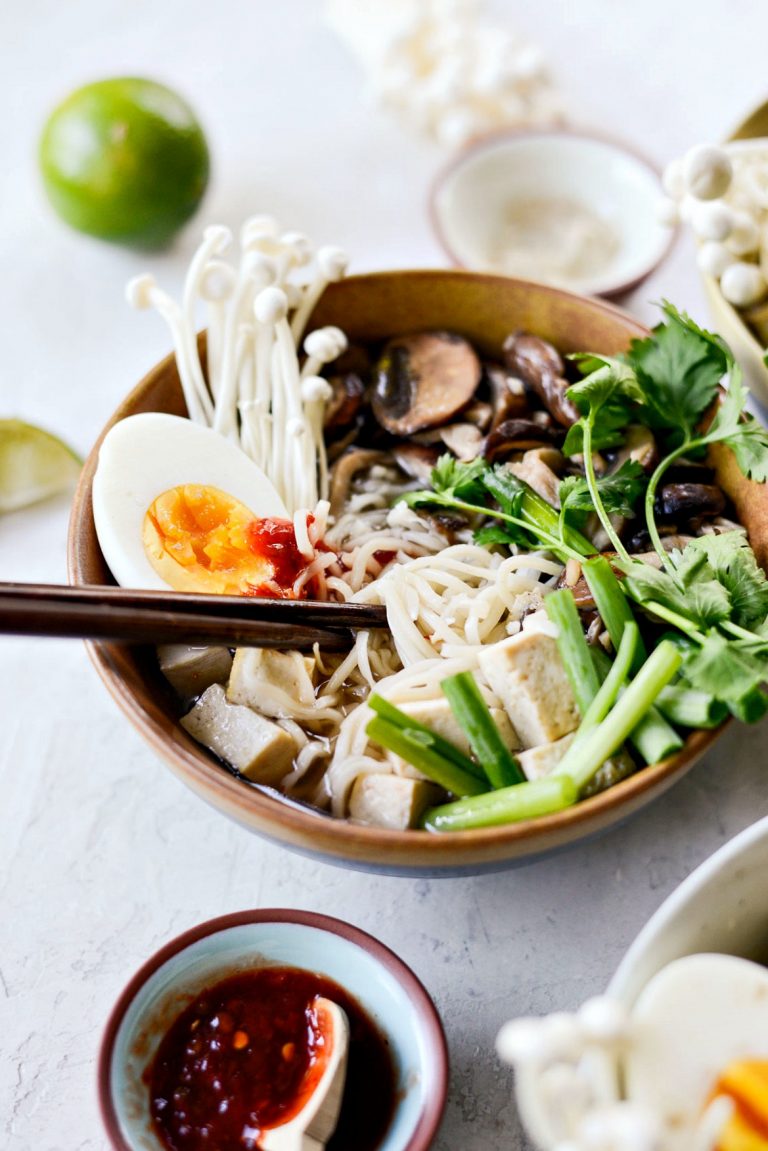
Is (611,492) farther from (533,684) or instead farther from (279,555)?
(279,555)

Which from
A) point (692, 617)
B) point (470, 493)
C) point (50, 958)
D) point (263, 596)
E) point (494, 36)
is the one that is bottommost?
point (50, 958)

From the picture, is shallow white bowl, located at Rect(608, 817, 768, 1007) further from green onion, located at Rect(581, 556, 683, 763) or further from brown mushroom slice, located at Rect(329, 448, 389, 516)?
brown mushroom slice, located at Rect(329, 448, 389, 516)

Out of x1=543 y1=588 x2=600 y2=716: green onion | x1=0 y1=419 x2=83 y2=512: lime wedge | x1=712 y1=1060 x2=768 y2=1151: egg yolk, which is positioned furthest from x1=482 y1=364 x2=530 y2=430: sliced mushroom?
x1=712 y1=1060 x2=768 y2=1151: egg yolk

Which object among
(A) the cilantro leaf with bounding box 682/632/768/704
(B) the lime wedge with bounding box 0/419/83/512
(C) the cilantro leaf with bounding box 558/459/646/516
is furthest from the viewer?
(B) the lime wedge with bounding box 0/419/83/512

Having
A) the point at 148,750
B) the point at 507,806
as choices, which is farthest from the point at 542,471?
the point at 148,750

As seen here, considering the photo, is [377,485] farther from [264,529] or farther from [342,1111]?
[342,1111]

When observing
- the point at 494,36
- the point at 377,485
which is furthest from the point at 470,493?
the point at 494,36

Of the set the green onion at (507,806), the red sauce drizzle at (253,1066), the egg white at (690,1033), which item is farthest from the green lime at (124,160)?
the egg white at (690,1033)
